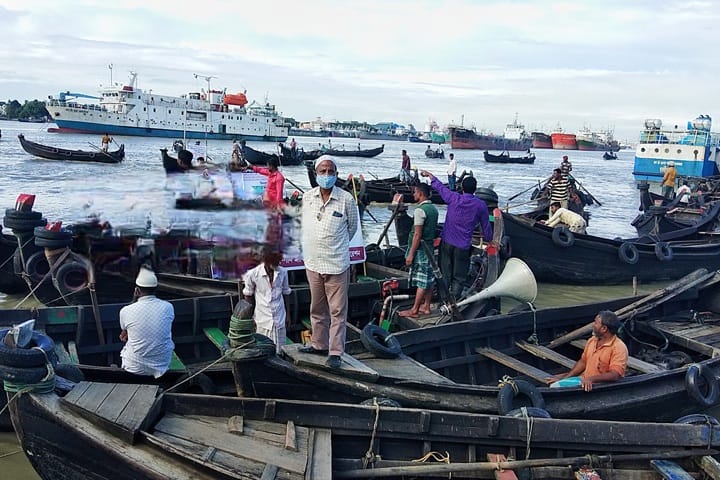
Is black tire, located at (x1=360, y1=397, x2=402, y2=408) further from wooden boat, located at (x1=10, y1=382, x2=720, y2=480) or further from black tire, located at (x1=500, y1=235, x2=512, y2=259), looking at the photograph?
black tire, located at (x1=500, y1=235, x2=512, y2=259)

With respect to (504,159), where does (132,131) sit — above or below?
above

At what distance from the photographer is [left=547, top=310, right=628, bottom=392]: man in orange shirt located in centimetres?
558

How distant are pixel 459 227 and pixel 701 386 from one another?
321cm

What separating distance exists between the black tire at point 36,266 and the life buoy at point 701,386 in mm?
8106

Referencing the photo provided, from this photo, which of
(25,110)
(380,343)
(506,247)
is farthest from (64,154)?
(25,110)

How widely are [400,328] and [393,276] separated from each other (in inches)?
65.7

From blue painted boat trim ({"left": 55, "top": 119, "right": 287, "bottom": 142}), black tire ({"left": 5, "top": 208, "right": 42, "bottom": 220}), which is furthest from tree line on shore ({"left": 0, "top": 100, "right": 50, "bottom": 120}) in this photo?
black tire ({"left": 5, "top": 208, "right": 42, "bottom": 220})

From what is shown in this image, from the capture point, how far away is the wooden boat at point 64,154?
32469 mm

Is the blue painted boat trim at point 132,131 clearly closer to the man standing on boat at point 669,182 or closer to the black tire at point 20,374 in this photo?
the man standing on boat at point 669,182

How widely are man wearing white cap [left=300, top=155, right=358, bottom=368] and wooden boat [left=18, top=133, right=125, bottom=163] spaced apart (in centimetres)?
3088

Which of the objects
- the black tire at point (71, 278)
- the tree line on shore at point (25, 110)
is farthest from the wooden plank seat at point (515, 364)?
the tree line on shore at point (25, 110)

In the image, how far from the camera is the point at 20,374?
3881mm

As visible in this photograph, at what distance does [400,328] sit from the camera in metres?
A: 7.38

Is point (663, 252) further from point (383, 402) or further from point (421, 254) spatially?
point (383, 402)
